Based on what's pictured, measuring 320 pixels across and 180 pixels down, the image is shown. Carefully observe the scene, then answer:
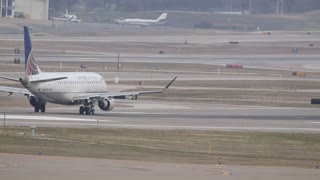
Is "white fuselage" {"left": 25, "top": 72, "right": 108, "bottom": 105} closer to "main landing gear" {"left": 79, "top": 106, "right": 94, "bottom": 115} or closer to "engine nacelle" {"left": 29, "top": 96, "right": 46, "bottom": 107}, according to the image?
"engine nacelle" {"left": 29, "top": 96, "right": 46, "bottom": 107}

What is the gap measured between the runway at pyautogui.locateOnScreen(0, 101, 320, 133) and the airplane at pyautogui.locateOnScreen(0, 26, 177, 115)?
→ 96cm

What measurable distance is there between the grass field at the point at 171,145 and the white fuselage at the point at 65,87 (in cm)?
1289

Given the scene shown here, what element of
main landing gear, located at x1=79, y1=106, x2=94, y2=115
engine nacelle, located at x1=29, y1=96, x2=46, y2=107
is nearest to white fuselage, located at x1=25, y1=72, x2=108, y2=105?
engine nacelle, located at x1=29, y1=96, x2=46, y2=107

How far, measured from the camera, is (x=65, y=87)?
264 ft

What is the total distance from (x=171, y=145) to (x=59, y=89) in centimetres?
2148

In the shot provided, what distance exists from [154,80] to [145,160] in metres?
71.9

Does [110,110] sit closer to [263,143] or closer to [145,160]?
[263,143]

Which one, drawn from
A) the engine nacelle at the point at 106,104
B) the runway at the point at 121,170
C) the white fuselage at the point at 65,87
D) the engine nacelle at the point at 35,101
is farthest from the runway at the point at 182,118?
the runway at the point at 121,170

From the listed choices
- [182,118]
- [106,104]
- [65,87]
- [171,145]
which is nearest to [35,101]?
[65,87]

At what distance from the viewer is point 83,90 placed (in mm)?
82375

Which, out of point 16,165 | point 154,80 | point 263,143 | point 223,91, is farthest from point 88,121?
point 154,80

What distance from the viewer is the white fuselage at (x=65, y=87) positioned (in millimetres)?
78500

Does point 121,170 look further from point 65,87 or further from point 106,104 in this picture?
point 106,104

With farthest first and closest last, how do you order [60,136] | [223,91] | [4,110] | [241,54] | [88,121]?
[241,54] → [223,91] → [4,110] → [88,121] → [60,136]
